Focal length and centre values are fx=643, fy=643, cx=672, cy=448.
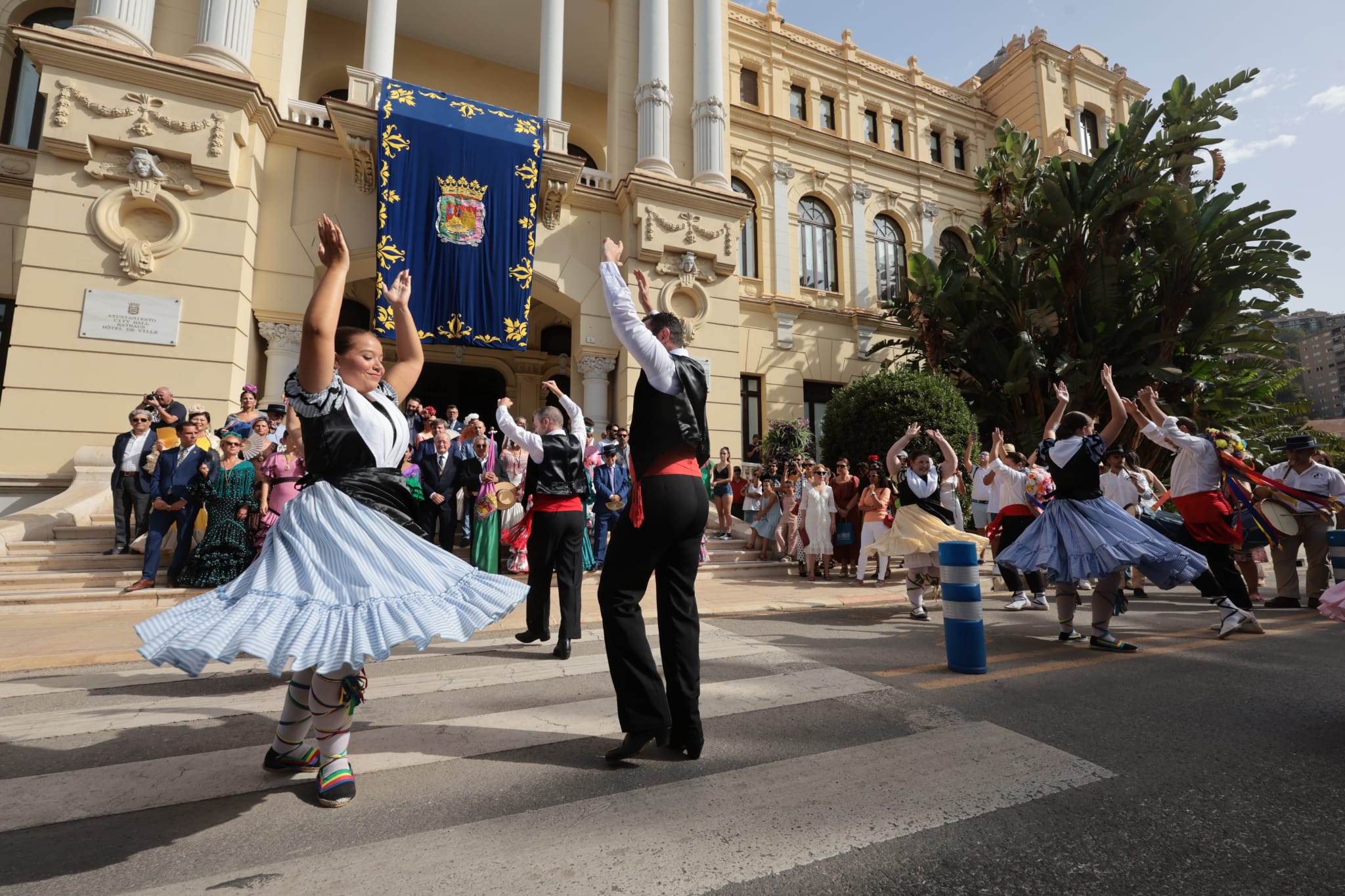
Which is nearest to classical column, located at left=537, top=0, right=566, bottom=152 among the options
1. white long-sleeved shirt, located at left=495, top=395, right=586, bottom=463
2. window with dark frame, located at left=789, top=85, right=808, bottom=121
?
window with dark frame, located at left=789, top=85, right=808, bottom=121

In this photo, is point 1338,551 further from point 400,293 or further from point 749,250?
point 749,250

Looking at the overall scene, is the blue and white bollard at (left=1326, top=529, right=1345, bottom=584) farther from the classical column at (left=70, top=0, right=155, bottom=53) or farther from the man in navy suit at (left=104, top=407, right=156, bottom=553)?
the classical column at (left=70, top=0, right=155, bottom=53)

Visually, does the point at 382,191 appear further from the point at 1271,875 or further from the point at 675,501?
the point at 1271,875

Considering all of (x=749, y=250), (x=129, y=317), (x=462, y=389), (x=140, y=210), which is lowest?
(x=129, y=317)

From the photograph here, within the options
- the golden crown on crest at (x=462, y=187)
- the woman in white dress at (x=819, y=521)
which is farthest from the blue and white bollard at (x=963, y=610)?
the golden crown on crest at (x=462, y=187)

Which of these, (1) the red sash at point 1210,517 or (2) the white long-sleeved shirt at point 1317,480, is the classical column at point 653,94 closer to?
(1) the red sash at point 1210,517

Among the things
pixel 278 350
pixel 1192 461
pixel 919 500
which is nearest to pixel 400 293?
pixel 919 500

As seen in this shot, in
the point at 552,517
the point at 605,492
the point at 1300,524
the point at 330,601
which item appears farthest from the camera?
the point at 605,492

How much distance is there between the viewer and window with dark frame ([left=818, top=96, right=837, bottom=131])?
2362cm

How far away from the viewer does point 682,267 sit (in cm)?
1550

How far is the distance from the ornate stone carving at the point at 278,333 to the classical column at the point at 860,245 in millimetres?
17035

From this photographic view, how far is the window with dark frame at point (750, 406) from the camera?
20.0 m

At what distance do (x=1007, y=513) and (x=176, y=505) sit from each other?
9.99m

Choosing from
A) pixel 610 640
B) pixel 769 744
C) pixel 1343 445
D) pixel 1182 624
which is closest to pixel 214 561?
pixel 610 640
